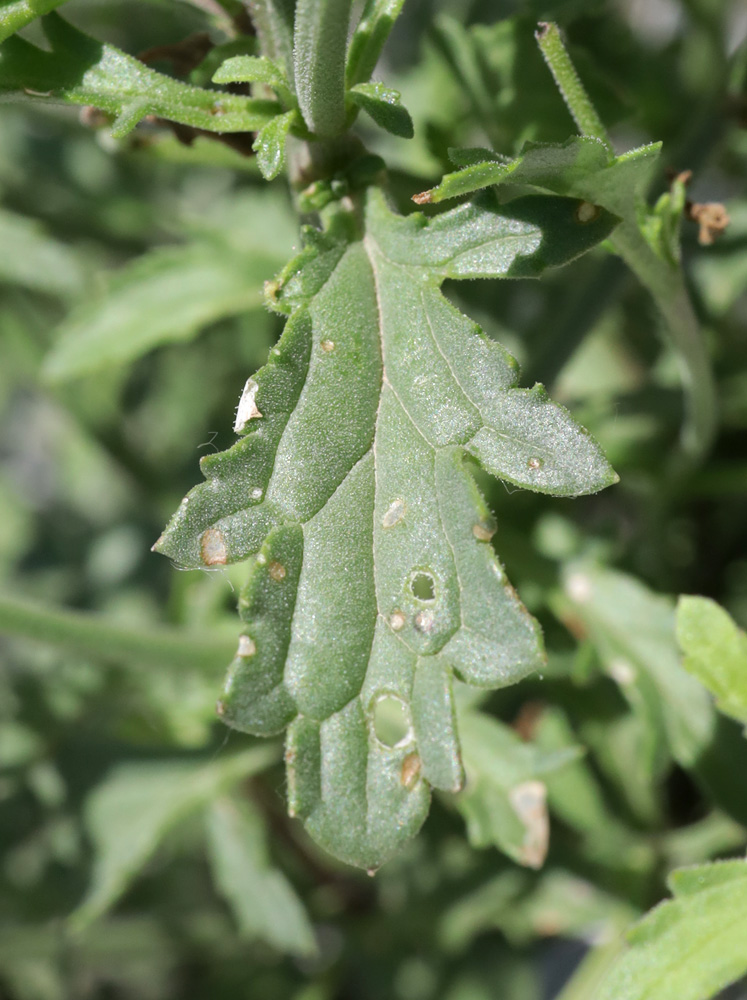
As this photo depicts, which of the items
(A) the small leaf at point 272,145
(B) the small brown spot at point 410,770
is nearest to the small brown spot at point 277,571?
(B) the small brown spot at point 410,770

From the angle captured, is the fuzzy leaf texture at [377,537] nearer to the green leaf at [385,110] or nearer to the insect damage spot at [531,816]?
the green leaf at [385,110]

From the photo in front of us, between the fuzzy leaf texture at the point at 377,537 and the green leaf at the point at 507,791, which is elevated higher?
the fuzzy leaf texture at the point at 377,537

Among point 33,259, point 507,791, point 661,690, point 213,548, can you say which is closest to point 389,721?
point 507,791

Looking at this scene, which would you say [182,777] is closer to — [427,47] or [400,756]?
[400,756]

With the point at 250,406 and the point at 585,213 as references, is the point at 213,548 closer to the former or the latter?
the point at 250,406

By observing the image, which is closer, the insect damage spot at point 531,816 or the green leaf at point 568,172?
the green leaf at point 568,172

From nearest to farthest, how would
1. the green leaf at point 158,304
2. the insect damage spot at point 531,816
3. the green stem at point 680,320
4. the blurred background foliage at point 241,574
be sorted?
1. the green stem at point 680,320
2. the insect damage spot at point 531,816
3. the blurred background foliage at point 241,574
4. the green leaf at point 158,304

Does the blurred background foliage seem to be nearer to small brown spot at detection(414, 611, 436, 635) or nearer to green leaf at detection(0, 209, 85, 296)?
green leaf at detection(0, 209, 85, 296)
